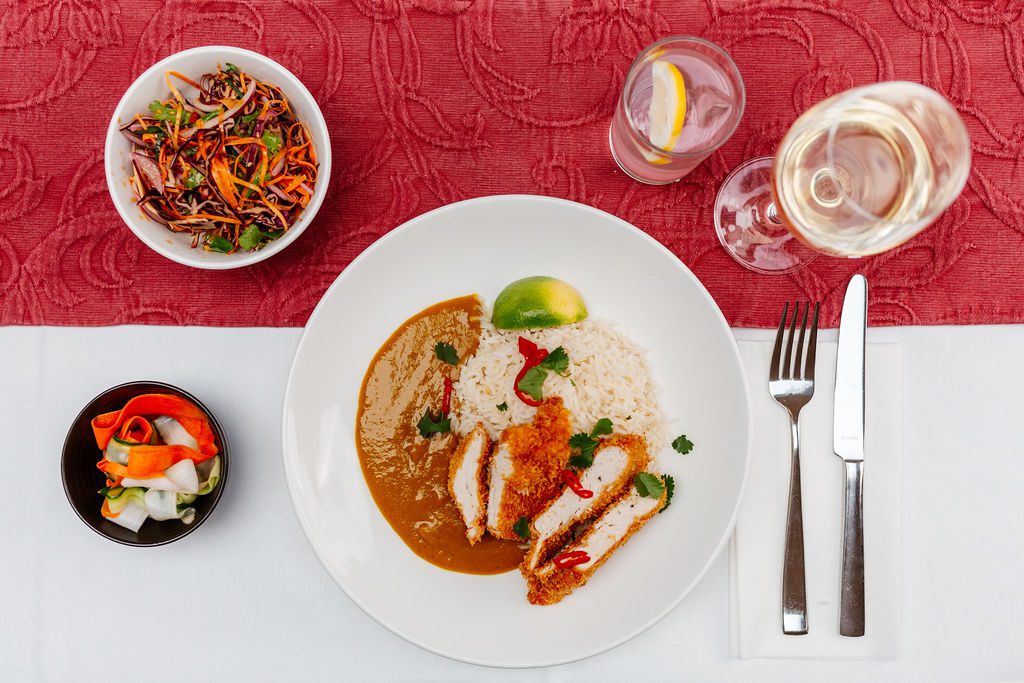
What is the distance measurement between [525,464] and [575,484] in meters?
0.16

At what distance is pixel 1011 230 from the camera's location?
2045mm

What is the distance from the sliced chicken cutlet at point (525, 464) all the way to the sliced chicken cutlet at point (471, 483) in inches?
1.5

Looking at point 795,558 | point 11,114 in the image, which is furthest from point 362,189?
point 795,558

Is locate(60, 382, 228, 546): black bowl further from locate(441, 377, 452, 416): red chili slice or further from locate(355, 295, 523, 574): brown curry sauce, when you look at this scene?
locate(441, 377, 452, 416): red chili slice

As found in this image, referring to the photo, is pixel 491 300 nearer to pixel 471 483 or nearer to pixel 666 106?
pixel 471 483

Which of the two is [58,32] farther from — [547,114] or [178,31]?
[547,114]

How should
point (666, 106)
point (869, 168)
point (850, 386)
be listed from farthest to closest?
point (850, 386) < point (666, 106) < point (869, 168)

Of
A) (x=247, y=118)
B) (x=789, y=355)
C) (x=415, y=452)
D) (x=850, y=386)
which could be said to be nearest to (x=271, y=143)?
(x=247, y=118)

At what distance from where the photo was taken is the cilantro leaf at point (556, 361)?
6.23ft

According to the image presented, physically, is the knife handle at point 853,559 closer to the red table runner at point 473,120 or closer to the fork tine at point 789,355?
the fork tine at point 789,355

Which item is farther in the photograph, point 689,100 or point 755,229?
point 755,229

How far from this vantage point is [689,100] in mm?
1877

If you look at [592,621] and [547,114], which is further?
[547,114]

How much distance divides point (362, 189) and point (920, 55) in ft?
5.74
